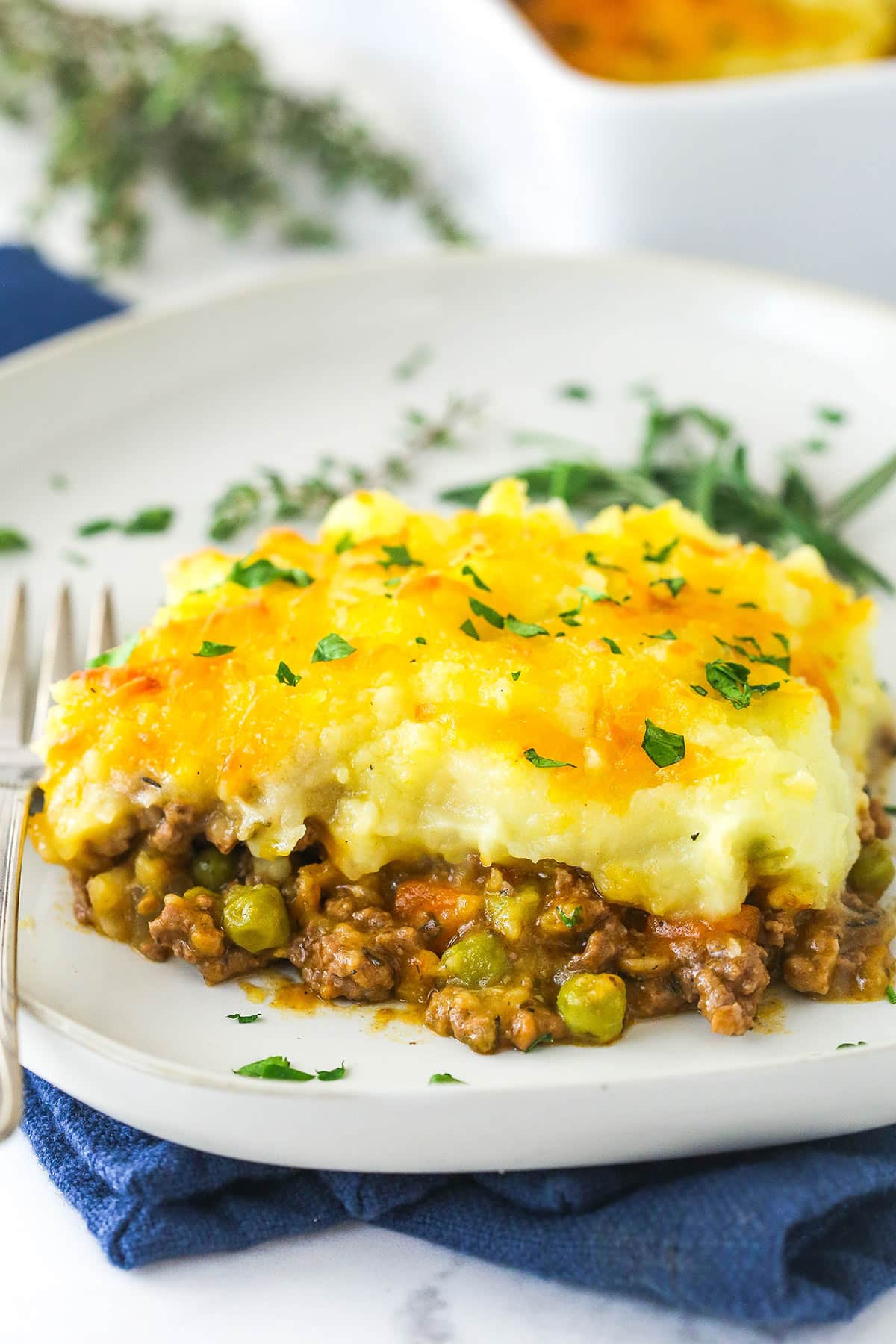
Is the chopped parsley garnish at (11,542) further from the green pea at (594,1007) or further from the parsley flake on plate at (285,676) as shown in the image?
the green pea at (594,1007)

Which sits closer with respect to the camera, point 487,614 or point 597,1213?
point 597,1213

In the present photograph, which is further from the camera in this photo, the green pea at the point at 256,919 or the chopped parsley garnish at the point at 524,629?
the chopped parsley garnish at the point at 524,629

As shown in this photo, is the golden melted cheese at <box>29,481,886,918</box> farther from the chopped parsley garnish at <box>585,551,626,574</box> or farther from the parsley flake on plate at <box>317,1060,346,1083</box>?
the parsley flake on plate at <box>317,1060,346,1083</box>

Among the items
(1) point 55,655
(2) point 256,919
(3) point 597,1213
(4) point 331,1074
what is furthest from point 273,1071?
(1) point 55,655

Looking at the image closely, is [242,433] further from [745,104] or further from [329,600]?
[745,104]

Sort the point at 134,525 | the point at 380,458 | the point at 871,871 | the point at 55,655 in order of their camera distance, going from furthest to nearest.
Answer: the point at 380,458 → the point at 134,525 → the point at 55,655 → the point at 871,871

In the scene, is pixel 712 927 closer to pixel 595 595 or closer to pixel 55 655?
pixel 595 595

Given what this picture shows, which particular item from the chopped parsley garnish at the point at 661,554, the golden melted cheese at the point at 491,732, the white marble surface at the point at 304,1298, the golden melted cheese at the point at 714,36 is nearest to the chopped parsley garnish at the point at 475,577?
the golden melted cheese at the point at 491,732

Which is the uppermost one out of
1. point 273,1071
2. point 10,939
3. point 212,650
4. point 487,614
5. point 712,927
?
point 487,614
